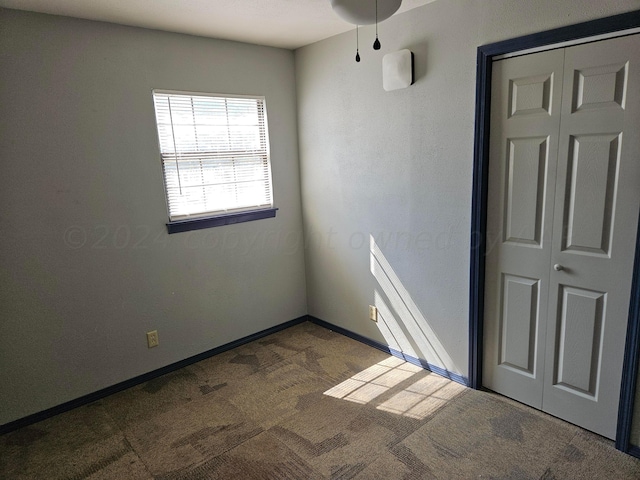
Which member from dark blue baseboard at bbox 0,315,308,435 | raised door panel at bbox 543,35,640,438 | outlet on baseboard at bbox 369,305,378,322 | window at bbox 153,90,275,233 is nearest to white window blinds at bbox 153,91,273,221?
window at bbox 153,90,275,233

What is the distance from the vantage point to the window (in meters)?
2.85

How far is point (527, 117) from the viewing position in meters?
2.18

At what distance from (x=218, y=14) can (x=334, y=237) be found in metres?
1.79

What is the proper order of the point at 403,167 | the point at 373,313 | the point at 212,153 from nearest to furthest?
1. the point at 403,167
2. the point at 212,153
3. the point at 373,313

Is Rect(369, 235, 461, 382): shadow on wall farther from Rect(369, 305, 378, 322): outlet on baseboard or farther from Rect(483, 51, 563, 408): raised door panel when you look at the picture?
Rect(483, 51, 563, 408): raised door panel

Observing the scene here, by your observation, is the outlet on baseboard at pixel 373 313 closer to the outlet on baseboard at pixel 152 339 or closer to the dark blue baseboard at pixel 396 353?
the dark blue baseboard at pixel 396 353

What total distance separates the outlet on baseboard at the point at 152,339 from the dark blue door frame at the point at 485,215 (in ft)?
7.00

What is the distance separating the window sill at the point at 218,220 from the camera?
9.53 feet

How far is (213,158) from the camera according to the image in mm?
3053

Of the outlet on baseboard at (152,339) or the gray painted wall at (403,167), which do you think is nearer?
the gray painted wall at (403,167)

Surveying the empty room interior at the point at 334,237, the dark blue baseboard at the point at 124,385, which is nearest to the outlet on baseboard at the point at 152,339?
the empty room interior at the point at 334,237

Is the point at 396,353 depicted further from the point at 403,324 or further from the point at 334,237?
the point at 334,237

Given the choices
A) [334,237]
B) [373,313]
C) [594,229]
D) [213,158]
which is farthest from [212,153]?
[594,229]

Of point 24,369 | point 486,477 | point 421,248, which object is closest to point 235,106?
point 421,248
